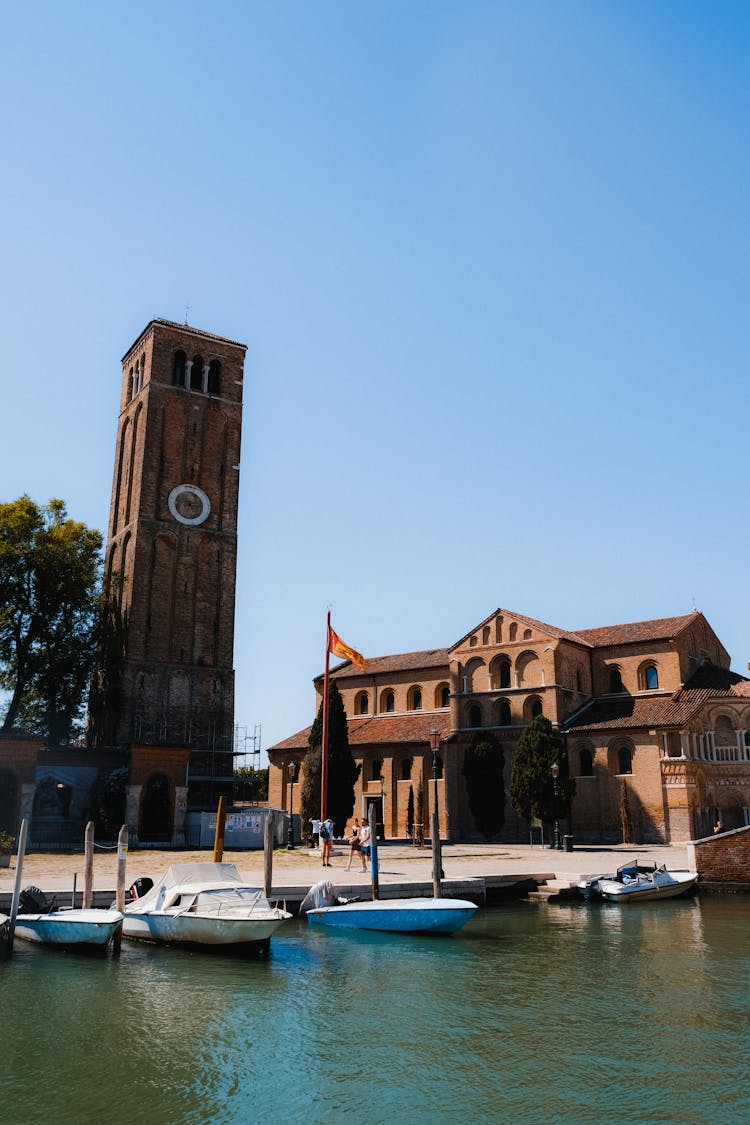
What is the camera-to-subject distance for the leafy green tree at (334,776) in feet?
128

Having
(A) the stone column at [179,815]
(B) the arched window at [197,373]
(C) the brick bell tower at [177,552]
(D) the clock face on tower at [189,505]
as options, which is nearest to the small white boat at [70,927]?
(A) the stone column at [179,815]

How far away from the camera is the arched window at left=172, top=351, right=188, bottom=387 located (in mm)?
50281

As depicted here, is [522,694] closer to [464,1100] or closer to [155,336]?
[155,336]

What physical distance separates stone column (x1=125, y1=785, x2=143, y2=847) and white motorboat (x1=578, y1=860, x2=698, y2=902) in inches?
721

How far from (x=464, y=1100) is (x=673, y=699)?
37.3 meters

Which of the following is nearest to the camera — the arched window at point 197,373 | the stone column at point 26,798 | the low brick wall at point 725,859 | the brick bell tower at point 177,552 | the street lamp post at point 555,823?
the low brick wall at point 725,859

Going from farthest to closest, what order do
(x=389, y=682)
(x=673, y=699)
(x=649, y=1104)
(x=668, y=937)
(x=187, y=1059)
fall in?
(x=389, y=682) < (x=673, y=699) < (x=668, y=937) < (x=187, y=1059) < (x=649, y=1104)

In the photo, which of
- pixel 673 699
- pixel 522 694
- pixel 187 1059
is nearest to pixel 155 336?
pixel 522 694

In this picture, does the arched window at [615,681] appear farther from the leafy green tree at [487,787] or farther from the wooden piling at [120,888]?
the wooden piling at [120,888]

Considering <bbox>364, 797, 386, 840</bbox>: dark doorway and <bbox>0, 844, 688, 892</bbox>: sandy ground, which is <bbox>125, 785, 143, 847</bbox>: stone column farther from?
<bbox>364, 797, 386, 840</bbox>: dark doorway

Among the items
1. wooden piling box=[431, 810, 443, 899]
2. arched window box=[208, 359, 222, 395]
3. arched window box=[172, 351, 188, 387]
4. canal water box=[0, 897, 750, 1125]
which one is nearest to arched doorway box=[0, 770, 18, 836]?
canal water box=[0, 897, 750, 1125]

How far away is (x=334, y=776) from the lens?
39.2 metres

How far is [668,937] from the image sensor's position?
67.3ft

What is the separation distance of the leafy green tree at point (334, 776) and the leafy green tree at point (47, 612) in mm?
13476
